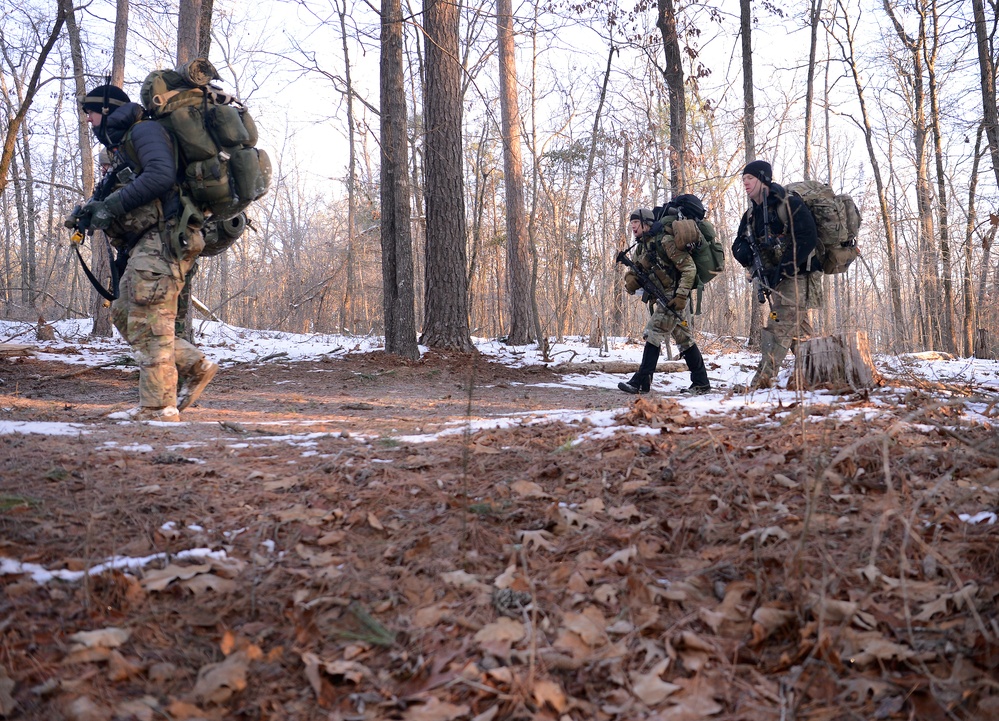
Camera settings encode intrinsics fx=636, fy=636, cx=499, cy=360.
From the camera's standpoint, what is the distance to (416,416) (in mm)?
5793

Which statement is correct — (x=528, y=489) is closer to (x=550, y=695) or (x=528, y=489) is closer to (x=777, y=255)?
(x=550, y=695)

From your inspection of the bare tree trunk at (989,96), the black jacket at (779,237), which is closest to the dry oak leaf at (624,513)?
the black jacket at (779,237)

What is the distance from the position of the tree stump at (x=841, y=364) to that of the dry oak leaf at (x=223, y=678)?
488 cm

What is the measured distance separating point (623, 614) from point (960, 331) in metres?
23.0

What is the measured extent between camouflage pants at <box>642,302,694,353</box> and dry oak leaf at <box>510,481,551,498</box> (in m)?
4.41

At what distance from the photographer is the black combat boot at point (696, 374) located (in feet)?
23.2

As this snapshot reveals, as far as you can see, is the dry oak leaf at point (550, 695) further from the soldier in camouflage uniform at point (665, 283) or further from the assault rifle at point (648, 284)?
the assault rifle at point (648, 284)

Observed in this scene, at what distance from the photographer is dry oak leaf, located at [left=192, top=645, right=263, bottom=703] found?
1.73 meters

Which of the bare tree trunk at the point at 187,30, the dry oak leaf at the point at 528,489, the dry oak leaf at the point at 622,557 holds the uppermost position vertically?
the bare tree trunk at the point at 187,30

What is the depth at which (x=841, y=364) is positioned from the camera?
5.62 metres

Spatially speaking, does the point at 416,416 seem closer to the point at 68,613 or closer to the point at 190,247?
the point at 190,247

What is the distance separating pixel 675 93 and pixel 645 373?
6201 mm

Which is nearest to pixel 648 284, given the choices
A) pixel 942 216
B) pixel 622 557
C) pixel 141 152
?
pixel 141 152

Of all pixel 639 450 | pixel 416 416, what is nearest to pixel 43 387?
pixel 416 416
